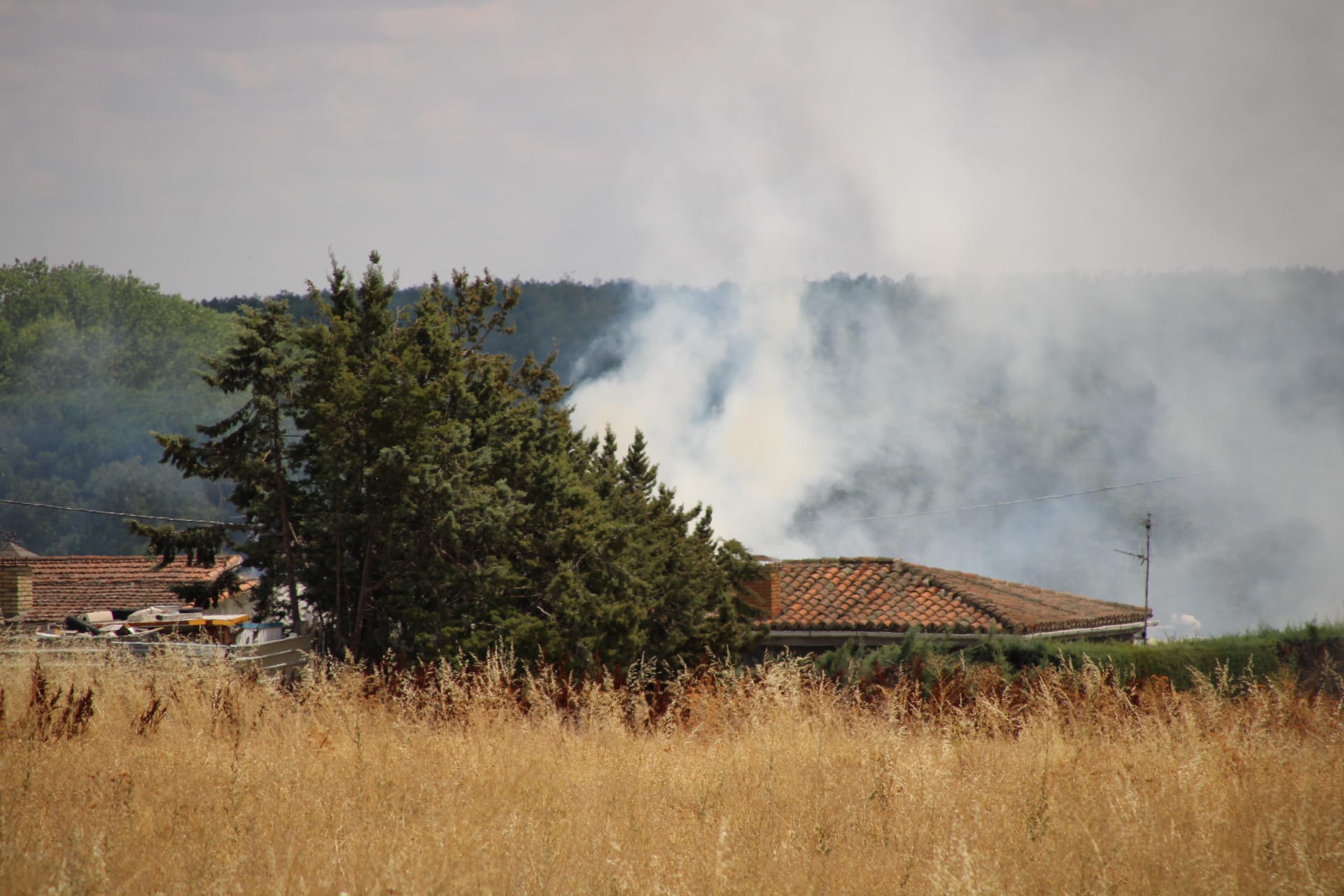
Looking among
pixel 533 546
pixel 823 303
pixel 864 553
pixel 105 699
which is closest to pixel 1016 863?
pixel 105 699

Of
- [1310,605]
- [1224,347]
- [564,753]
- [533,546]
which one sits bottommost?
[1310,605]

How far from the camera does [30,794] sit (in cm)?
623

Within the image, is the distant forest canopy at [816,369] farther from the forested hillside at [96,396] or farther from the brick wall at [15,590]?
the brick wall at [15,590]

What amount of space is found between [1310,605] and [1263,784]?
104 meters

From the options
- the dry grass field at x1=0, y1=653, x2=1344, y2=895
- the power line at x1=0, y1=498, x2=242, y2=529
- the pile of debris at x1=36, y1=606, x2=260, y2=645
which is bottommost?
the pile of debris at x1=36, y1=606, x2=260, y2=645

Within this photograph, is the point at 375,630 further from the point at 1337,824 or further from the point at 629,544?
the point at 1337,824

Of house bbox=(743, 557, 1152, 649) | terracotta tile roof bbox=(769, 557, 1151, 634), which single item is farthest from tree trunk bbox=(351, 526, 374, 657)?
terracotta tile roof bbox=(769, 557, 1151, 634)

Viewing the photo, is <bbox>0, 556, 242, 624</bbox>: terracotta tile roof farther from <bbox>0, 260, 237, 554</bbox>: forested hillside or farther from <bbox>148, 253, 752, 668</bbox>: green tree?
<bbox>0, 260, 237, 554</bbox>: forested hillside

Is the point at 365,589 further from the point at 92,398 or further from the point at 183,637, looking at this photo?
the point at 92,398

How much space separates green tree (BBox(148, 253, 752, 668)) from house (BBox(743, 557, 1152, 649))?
27.3ft

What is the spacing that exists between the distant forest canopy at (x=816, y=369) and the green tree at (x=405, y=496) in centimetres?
4511

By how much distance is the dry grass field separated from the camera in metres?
5.34

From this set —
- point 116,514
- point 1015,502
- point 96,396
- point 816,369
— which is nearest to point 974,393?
point 1015,502

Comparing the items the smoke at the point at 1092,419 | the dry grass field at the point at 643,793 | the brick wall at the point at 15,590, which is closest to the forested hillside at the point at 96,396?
the smoke at the point at 1092,419
